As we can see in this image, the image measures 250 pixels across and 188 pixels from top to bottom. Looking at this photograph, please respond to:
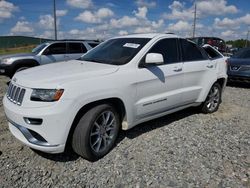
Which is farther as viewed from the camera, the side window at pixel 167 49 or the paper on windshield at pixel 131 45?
the side window at pixel 167 49

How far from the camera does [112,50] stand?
182 inches

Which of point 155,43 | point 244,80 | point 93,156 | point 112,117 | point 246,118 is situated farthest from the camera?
point 244,80

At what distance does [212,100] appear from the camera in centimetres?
602

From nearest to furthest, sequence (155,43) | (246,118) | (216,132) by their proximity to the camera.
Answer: (155,43) → (216,132) → (246,118)

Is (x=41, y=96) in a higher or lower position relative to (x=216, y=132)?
higher

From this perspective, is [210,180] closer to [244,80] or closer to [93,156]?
[93,156]

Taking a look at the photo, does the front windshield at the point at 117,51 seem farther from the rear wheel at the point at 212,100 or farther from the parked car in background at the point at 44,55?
the parked car in background at the point at 44,55

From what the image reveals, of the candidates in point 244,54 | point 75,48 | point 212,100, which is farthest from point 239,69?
point 75,48

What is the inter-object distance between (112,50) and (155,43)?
0.74m

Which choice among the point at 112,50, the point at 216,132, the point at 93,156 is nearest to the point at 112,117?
the point at 93,156

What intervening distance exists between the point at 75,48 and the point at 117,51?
6.69 metres

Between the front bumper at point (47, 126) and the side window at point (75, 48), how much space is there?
757 cm

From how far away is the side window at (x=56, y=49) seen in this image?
10172mm

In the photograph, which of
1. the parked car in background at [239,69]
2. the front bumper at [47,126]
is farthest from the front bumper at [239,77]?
the front bumper at [47,126]
